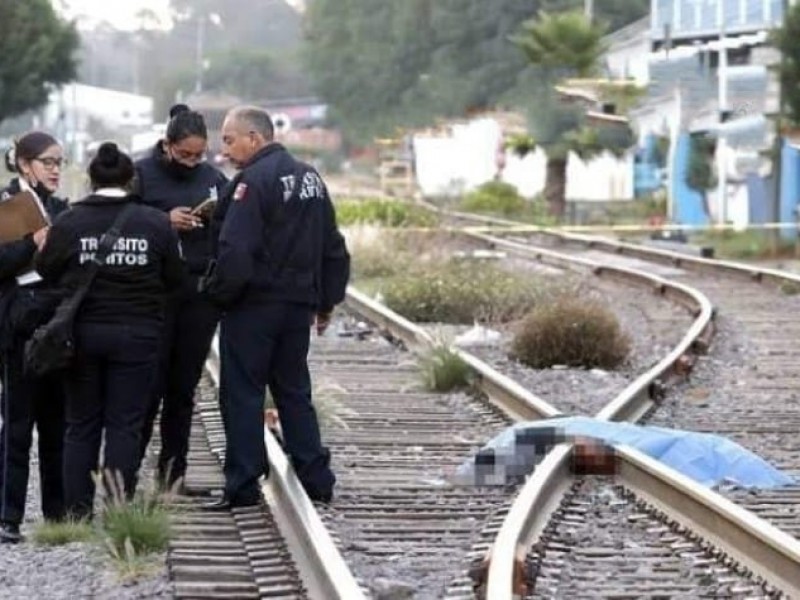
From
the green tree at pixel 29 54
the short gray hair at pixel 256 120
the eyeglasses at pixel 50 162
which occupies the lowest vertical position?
the eyeglasses at pixel 50 162

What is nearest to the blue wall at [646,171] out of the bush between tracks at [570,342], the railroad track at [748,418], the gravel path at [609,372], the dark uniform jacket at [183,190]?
the railroad track at [748,418]

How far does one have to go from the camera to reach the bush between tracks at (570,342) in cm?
1792

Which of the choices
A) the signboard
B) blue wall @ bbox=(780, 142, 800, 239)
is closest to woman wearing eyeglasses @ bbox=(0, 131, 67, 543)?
blue wall @ bbox=(780, 142, 800, 239)

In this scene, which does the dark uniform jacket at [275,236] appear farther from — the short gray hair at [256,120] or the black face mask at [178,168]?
the black face mask at [178,168]

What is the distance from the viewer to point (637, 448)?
11.5 meters

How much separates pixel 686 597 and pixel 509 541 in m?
0.72

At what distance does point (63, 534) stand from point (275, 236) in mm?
1567

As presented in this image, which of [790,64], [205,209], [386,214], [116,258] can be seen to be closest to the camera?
[116,258]

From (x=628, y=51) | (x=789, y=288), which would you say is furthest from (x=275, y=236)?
(x=628, y=51)

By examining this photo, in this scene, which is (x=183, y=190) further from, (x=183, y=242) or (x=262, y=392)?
(x=262, y=392)

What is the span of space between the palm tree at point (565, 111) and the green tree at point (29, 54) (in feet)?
50.5

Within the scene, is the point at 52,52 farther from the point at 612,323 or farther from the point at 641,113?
the point at 612,323

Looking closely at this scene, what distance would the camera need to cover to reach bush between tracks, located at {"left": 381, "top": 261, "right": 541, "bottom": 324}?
23031mm

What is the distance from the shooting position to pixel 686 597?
8070 mm
